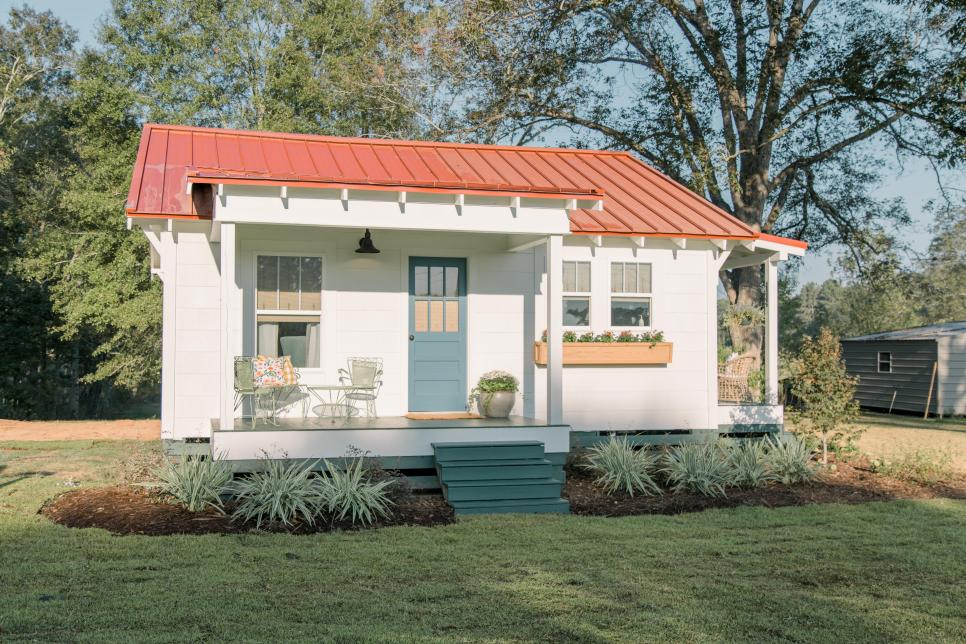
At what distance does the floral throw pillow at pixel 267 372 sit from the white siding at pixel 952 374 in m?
17.2

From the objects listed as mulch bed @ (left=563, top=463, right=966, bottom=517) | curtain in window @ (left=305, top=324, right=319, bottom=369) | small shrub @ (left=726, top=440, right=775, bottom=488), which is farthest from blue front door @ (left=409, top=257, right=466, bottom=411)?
small shrub @ (left=726, top=440, right=775, bottom=488)

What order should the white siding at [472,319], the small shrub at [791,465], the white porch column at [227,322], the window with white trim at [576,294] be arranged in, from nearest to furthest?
the white porch column at [227,322]
the white siding at [472,319]
the small shrub at [791,465]
the window with white trim at [576,294]

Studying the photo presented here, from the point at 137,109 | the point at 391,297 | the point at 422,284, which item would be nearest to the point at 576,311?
the point at 422,284

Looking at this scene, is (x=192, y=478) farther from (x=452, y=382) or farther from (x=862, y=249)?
(x=862, y=249)

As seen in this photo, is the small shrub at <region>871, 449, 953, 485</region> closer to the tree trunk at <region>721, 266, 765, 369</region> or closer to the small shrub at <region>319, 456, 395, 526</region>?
the small shrub at <region>319, 456, 395, 526</region>

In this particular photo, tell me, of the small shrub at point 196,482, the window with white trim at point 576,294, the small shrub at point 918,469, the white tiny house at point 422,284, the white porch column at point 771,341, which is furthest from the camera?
the white porch column at point 771,341

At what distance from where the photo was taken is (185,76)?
23266mm

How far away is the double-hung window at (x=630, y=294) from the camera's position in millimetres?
11422

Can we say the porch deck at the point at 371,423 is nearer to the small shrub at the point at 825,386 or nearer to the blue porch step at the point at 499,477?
the blue porch step at the point at 499,477

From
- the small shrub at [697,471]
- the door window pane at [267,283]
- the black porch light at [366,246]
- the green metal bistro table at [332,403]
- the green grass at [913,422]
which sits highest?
the black porch light at [366,246]

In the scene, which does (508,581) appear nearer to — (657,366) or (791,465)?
(791,465)

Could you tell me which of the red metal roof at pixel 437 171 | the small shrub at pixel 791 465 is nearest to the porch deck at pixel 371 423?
the red metal roof at pixel 437 171

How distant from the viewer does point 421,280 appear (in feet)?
35.5

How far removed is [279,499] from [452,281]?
4.09m
